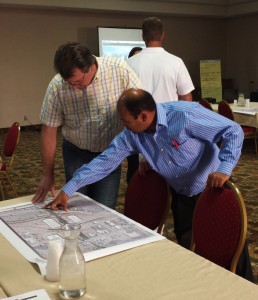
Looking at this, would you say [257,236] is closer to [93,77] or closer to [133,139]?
[133,139]

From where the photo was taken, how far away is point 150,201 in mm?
2082

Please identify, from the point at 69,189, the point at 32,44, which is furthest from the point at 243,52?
the point at 69,189

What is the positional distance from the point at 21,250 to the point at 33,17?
7629 mm

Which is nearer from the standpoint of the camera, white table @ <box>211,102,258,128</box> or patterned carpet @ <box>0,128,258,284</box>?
patterned carpet @ <box>0,128,258,284</box>

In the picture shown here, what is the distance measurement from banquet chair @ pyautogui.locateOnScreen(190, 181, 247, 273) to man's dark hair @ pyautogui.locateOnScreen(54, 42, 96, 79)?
2.59ft

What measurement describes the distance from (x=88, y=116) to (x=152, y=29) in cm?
125

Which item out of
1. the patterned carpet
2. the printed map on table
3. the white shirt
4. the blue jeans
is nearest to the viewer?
the printed map on table

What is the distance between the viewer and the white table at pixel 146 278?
3.80 feet

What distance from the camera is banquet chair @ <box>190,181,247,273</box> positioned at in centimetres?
160

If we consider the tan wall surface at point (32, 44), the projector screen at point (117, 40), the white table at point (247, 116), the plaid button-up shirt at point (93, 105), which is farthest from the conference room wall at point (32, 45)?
the plaid button-up shirt at point (93, 105)

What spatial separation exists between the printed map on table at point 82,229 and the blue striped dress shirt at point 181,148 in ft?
0.48

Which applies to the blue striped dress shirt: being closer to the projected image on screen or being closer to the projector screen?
the projector screen

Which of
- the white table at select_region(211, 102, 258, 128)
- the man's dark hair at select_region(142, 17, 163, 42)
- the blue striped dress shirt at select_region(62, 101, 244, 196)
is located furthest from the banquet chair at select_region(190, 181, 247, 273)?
the white table at select_region(211, 102, 258, 128)

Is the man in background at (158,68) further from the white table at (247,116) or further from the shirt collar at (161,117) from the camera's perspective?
the white table at (247,116)
